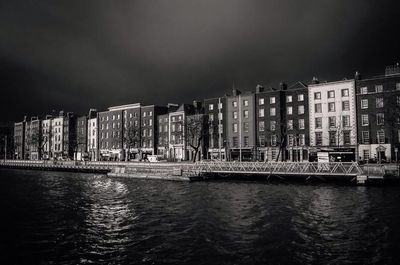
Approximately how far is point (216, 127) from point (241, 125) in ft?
25.6

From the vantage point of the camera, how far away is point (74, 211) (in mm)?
32000

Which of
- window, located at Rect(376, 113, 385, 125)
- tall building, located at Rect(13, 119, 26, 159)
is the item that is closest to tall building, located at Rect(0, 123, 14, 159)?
tall building, located at Rect(13, 119, 26, 159)

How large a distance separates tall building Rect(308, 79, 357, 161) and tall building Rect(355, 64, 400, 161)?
5.17 ft

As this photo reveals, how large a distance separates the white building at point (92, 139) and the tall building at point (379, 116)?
93.7 metres

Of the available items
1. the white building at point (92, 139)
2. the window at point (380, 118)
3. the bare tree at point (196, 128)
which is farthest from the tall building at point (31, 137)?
the window at point (380, 118)

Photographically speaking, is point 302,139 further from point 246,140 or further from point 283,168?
point 283,168

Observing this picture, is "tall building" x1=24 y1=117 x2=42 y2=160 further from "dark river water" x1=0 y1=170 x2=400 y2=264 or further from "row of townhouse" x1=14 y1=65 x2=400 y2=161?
"dark river water" x1=0 y1=170 x2=400 y2=264

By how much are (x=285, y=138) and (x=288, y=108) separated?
24.3ft

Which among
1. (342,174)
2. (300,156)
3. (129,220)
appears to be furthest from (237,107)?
(129,220)

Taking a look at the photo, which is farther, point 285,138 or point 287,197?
point 285,138

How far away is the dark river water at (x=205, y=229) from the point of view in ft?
60.0

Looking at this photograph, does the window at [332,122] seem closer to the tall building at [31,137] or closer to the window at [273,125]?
the window at [273,125]

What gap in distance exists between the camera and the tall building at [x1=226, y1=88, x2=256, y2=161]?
296ft

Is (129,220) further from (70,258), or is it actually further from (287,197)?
(287,197)
